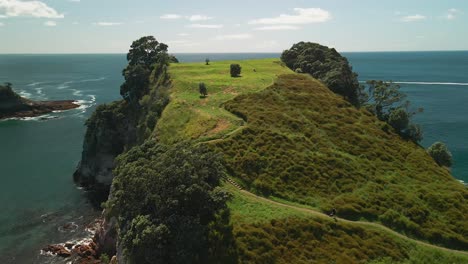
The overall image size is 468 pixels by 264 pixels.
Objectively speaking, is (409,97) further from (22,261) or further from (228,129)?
(22,261)

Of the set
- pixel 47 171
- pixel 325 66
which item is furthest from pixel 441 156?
pixel 47 171

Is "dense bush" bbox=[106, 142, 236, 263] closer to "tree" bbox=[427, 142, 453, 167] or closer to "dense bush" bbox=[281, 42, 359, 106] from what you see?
"tree" bbox=[427, 142, 453, 167]

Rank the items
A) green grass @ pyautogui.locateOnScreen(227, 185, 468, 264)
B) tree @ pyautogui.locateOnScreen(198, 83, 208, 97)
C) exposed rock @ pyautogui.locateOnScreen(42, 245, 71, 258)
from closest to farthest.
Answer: green grass @ pyautogui.locateOnScreen(227, 185, 468, 264), exposed rock @ pyautogui.locateOnScreen(42, 245, 71, 258), tree @ pyautogui.locateOnScreen(198, 83, 208, 97)

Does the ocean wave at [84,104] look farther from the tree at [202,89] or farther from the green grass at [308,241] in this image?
the green grass at [308,241]

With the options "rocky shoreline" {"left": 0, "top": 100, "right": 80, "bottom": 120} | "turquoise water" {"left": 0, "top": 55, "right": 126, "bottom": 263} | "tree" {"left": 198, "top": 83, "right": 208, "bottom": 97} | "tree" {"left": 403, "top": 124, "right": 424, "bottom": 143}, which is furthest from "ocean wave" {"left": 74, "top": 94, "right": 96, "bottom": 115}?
"tree" {"left": 403, "top": 124, "right": 424, "bottom": 143}

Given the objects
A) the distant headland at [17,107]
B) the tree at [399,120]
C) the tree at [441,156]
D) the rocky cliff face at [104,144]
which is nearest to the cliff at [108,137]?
the rocky cliff face at [104,144]

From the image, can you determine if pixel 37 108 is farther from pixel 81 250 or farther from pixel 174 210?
pixel 174 210

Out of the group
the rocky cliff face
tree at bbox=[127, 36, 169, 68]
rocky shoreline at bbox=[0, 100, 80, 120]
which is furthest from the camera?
rocky shoreline at bbox=[0, 100, 80, 120]

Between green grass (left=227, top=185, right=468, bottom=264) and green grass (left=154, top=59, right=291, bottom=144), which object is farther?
green grass (left=154, top=59, right=291, bottom=144)
